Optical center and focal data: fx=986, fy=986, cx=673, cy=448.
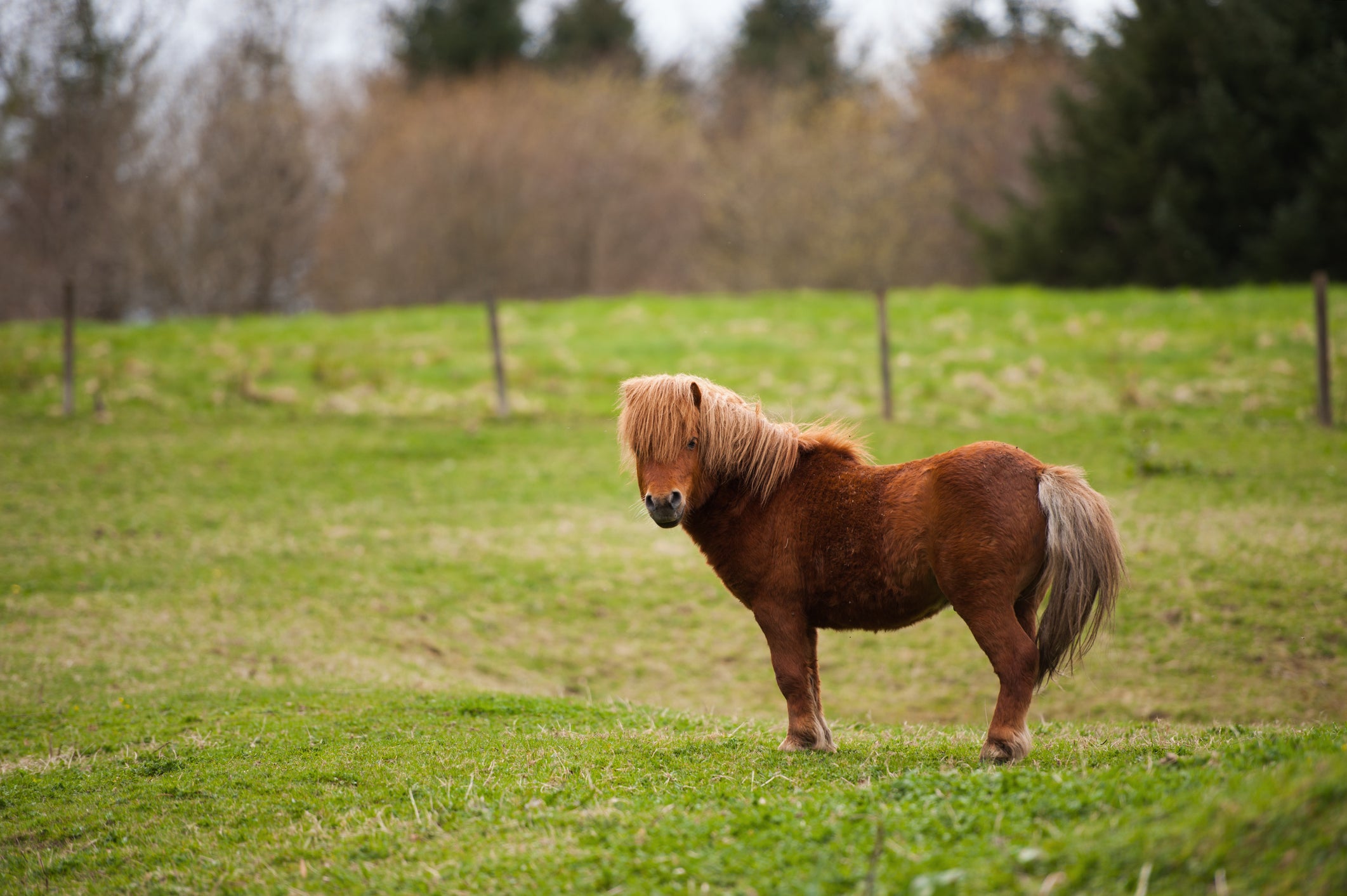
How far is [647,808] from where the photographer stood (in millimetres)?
4227

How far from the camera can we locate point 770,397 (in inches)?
693

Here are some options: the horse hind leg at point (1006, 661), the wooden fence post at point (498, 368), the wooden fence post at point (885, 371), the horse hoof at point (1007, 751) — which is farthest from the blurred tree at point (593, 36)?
the horse hoof at point (1007, 751)

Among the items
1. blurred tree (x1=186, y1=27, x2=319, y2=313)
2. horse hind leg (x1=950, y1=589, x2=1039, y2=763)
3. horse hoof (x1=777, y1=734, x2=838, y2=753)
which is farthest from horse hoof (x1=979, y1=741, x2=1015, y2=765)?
blurred tree (x1=186, y1=27, x2=319, y2=313)

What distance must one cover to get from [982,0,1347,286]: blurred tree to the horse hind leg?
2402 cm

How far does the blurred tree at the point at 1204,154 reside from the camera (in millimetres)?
23516

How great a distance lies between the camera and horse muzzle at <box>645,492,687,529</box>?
15.1 feet

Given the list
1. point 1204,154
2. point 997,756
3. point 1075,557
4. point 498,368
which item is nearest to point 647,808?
point 997,756

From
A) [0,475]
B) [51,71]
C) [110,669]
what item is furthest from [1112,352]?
[51,71]

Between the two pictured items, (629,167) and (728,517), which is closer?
(728,517)

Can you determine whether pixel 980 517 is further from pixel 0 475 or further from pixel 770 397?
pixel 0 475

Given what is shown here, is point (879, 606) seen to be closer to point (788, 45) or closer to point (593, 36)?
point (593, 36)

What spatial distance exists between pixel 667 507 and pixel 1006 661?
66.3 inches

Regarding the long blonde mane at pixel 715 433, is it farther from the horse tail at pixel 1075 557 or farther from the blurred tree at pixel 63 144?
the blurred tree at pixel 63 144

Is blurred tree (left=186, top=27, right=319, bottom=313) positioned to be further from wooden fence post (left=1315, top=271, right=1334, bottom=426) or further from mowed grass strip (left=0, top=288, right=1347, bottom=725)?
wooden fence post (left=1315, top=271, right=1334, bottom=426)
